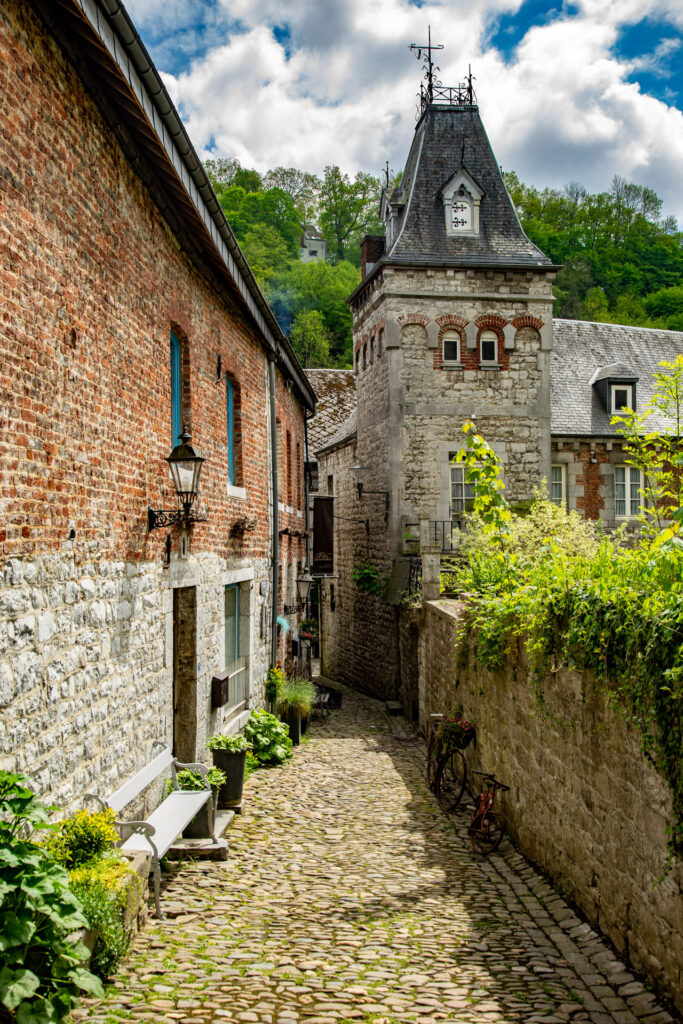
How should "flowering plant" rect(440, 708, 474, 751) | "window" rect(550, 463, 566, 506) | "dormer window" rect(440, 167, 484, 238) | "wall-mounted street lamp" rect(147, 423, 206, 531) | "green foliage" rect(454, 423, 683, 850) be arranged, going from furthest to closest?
1. "window" rect(550, 463, 566, 506)
2. "dormer window" rect(440, 167, 484, 238)
3. "flowering plant" rect(440, 708, 474, 751)
4. "wall-mounted street lamp" rect(147, 423, 206, 531)
5. "green foliage" rect(454, 423, 683, 850)

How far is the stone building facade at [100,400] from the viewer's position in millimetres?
4266

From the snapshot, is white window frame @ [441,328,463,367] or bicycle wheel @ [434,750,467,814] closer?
bicycle wheel @ [434,750,467,814]

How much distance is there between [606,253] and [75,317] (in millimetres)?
41347

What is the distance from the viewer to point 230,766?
8430 millimetres

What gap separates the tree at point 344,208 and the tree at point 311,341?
1218cm

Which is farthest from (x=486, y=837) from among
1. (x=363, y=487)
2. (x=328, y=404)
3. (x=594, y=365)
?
(x=328, y=404)

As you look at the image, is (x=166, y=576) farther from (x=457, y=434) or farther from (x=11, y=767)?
(x=457, y=434)

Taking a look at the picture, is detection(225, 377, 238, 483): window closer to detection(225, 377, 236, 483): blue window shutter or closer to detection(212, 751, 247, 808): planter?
detection(225, 377, 236, 483): blue window shutter

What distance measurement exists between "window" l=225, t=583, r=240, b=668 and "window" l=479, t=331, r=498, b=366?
9.92 metres

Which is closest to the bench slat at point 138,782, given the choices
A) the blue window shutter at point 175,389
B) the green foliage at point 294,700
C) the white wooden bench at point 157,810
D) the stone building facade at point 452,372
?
the white wooden bench at point 157,810

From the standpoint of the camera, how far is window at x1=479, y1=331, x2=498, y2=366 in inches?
739

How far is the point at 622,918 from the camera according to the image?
16.7ft

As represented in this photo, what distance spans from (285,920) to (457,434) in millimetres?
13829

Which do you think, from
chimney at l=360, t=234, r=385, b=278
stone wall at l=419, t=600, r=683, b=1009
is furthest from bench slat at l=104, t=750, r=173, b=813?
chimney at l=360, t=234, r=385, b=278
